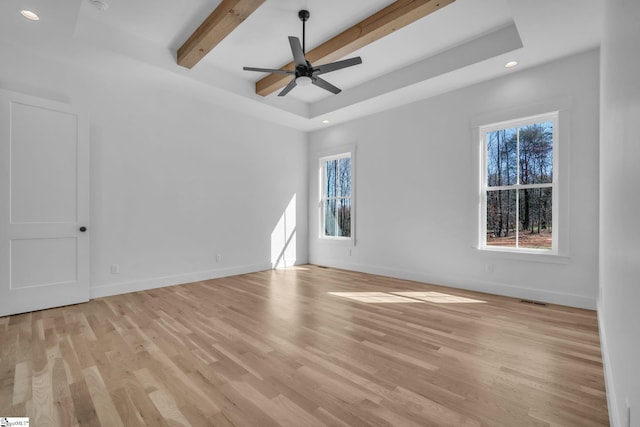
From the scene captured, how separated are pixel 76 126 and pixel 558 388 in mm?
5209

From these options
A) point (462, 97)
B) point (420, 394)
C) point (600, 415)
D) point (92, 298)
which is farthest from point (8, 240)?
point (462, 97)

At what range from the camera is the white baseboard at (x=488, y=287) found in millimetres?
3418

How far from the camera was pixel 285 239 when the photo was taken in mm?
6141

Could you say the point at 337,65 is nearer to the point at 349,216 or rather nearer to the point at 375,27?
the point at 375,27

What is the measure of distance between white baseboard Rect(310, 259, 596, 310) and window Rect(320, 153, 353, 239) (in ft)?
2.76

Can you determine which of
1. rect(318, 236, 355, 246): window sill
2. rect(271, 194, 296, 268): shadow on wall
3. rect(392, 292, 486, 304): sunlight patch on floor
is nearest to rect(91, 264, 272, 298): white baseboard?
rect(271, 194, 296, 268): shadow on wall

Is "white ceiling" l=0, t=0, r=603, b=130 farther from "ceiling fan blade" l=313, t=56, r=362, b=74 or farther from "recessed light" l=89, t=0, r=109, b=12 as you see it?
"ceiling fan blade" l=313, t=56, r=362, b=74

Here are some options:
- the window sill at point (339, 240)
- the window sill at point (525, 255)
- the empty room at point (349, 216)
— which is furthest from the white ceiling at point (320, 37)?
the window sill at point (339, 240)

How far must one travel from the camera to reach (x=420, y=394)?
69.8 inches

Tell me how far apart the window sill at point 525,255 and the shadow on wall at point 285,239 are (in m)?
3.52

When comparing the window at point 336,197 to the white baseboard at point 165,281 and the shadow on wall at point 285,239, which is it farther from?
the white baseboard at point 165,281

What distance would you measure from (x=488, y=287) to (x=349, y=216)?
272 cm

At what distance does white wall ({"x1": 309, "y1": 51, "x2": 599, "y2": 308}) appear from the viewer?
3395 mm

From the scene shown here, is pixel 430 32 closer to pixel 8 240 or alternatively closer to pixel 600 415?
pixel 600 415
